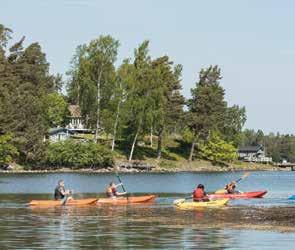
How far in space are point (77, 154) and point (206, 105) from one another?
3223cm

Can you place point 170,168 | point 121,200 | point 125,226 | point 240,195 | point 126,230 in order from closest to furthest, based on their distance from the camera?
point 126,230, point 125,226, point 121,200, point 240,195, point 170,168

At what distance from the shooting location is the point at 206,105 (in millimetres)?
149750

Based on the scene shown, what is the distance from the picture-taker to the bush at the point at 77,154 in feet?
413

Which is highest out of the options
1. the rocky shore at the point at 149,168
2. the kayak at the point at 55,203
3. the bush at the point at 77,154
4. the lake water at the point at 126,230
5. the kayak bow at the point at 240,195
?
the bush at the point at 77,154

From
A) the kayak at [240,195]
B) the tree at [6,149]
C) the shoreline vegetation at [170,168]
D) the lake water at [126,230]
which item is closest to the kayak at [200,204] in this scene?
the lake water at [126,230]

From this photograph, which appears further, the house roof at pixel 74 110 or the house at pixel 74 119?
the house at pixel 74 119

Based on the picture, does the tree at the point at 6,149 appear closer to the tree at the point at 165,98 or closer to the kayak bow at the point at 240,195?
the tree at the point at 165,98

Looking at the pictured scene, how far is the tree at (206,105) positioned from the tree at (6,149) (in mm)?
38460

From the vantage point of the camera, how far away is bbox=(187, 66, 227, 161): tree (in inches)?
5881

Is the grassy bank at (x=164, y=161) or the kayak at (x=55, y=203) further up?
the grassy bank at (x=164, y=161)

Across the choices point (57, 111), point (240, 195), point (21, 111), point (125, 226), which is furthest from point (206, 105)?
point (125, 226)

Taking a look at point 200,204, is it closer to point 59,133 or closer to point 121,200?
point 121,200

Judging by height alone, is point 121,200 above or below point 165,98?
below

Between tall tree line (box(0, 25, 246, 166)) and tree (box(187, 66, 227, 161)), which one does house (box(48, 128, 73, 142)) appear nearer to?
tall tree line (box(0, 25, 246, 166))
